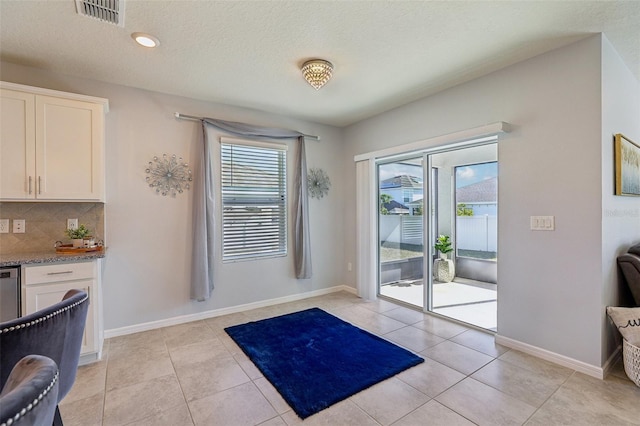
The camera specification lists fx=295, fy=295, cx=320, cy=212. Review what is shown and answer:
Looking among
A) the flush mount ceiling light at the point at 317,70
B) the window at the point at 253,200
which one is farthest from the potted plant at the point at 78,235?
the flush mount ceiling light at the point at 317,70

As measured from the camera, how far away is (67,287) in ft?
7.87

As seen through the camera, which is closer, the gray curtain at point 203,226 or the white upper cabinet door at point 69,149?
the white upper cabinet door at point 69,149

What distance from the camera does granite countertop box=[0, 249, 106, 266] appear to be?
220 cm

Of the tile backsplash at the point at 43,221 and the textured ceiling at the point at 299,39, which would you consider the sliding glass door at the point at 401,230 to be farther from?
the tile backsplash at the point at 43,221

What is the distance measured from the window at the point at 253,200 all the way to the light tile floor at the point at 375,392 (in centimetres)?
130

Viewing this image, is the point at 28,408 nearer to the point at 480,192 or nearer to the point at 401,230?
the point at 480,192

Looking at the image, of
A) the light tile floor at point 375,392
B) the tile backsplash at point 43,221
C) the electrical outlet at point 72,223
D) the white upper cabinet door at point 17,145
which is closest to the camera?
the light tile floor at point 375,392

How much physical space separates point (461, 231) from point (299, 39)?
2.64 metres

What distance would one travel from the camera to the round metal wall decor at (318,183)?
14.4ft

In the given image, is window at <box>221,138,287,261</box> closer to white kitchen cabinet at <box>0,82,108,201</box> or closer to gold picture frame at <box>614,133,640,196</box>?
white kitchen cabinet at <box>0,82,108,201</box>

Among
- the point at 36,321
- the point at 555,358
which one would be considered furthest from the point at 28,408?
the point at 555,358

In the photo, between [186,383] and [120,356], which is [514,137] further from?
[120,356]

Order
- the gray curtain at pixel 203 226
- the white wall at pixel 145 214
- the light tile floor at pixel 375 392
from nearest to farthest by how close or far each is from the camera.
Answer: the light tile floor at pixel 375 392, the white wall at pixel 145 214, the gray curtain at pixel 203 226

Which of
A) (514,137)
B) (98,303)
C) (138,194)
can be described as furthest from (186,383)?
(514,137)
